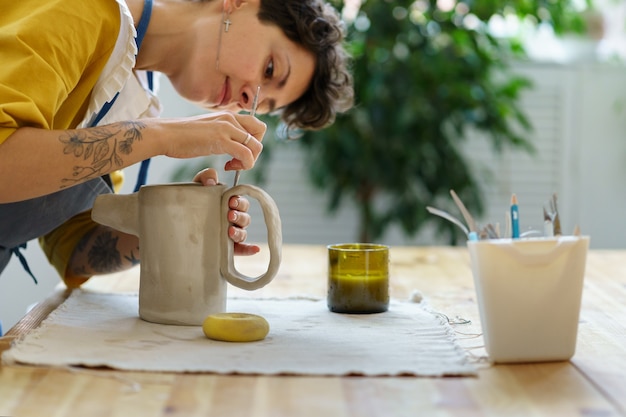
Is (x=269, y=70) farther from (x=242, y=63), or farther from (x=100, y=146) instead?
(x=100, y=146)

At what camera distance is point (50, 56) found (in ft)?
3.10

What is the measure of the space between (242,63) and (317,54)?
15 cm

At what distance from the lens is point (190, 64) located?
51.7 inches

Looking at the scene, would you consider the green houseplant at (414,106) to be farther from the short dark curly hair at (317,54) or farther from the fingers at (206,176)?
the fingers at (206,176)

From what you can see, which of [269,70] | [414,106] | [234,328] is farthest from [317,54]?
[414,106]

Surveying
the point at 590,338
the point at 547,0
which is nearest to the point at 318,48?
the point at 590,338

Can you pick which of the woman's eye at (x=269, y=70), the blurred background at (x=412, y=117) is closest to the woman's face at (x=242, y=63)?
the woman's eye at (x=269, y=70)

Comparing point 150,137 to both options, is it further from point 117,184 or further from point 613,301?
point 613,301

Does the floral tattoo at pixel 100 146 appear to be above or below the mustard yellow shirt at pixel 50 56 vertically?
below

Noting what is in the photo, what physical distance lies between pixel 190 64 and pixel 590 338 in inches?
29.7

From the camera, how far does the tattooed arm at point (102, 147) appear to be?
3.00ft

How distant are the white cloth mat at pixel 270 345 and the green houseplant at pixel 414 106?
59.1 inches

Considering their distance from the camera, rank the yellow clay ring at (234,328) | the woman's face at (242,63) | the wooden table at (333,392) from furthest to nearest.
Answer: the woman's face at (242,63)
the yellow clay ring at (234,328)
the wooden table at (333,392)

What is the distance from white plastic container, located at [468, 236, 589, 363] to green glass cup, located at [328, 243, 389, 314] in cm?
27
